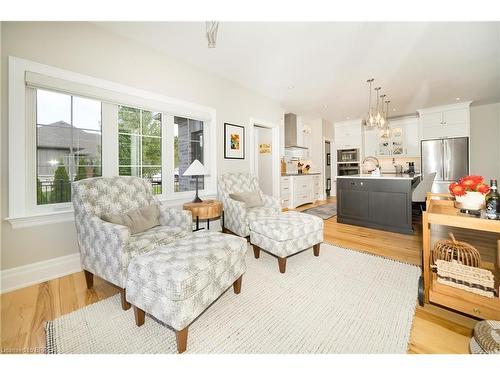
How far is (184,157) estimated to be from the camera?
322 cm

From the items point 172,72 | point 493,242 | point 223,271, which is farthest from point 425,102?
point 223,271

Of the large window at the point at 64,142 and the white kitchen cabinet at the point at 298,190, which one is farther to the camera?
the white kitchen cabinet at the point at 298,190

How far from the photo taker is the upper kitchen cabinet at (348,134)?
698cm

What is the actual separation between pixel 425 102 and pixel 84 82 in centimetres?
670

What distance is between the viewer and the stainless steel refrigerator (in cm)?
522

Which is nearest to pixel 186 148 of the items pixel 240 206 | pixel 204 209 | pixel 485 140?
pixel 204 209

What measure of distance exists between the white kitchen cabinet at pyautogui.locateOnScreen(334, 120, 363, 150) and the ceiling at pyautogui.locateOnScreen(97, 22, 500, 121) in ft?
8.13

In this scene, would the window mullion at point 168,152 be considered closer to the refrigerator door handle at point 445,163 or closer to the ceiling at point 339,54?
the ceiling at point 339,54

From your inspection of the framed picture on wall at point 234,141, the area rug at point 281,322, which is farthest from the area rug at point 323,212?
the area rug at point 281,322

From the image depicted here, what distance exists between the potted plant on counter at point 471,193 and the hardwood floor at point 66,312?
0.79 meters

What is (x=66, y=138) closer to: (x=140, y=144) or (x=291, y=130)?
(x=140, y=144)

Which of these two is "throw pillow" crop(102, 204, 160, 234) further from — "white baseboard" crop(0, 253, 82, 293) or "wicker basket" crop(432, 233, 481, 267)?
"wicker basket" crop(432, 233, 481, 267)

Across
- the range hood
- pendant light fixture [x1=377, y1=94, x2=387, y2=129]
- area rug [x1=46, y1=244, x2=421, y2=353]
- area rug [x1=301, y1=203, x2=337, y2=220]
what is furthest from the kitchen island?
the range hood
